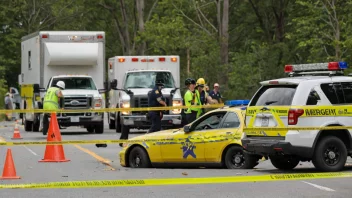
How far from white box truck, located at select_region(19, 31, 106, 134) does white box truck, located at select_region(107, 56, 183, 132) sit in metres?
0.72

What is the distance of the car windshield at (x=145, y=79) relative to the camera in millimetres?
30328

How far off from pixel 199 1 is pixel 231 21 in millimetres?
6674

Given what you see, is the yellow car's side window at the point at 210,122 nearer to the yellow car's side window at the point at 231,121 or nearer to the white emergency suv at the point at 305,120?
the yellow car's side window at the point at 231,121

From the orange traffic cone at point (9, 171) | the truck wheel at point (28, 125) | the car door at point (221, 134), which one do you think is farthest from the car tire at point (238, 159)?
the truck wheel at point (28, 125)

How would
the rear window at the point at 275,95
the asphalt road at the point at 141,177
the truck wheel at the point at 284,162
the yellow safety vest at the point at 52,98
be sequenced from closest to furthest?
the asphalt road at the point at 141,177, the rear window at the point at 275,95, the truck wheel at the point at 284,162, the yellow safety vest at the point at 52,98

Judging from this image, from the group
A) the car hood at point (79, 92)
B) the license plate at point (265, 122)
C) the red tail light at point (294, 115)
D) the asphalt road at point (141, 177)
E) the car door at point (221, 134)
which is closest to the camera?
the asphalt road at point (141, 177)

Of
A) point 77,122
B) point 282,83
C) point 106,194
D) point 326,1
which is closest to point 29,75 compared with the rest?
point 77,122

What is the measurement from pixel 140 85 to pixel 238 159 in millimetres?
14259

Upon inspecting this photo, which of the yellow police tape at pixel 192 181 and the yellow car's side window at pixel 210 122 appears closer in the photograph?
the yellow police tape at pixel 192 181

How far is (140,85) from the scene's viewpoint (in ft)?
99.6

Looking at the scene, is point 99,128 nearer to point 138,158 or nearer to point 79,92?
point 79,92

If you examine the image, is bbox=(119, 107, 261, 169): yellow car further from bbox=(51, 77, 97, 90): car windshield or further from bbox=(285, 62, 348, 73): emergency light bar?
bbox=(51, 77, 97, 90): car windshield

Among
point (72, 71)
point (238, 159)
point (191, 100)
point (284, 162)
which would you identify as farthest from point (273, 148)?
point (72, 71)

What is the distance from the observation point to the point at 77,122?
30.2 meters
